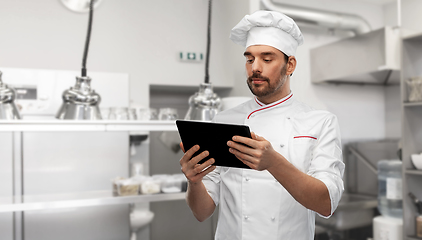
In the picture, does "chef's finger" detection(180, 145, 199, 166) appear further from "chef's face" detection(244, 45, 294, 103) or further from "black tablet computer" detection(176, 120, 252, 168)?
"chef's face" detection(244, 45, 294, 103)

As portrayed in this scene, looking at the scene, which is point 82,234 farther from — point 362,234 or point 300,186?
point 362,234

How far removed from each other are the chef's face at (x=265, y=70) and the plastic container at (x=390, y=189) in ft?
6.77

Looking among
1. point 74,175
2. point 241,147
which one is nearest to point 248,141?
point 241,147

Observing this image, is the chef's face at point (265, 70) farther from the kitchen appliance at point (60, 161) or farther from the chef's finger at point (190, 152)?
the kitchen appliance at point (60, 161)

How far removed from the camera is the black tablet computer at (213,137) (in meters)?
0.93

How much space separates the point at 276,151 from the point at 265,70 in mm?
244

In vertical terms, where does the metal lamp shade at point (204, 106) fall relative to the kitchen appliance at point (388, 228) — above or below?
above

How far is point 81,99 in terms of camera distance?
1885 millimetres

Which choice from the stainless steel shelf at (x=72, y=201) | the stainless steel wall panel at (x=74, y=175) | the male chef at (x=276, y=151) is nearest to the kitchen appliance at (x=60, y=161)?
the stainless steel wall panel at (x=74, y=175)

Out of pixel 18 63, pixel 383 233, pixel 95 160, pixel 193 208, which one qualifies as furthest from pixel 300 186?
pixel 18 63

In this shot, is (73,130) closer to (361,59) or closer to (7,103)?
(7,103)

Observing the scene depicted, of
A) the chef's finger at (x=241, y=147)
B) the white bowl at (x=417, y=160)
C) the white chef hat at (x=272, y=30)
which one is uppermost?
the white chef hat at (x=272, y=30)

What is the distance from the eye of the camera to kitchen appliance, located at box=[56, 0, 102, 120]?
6.16ft

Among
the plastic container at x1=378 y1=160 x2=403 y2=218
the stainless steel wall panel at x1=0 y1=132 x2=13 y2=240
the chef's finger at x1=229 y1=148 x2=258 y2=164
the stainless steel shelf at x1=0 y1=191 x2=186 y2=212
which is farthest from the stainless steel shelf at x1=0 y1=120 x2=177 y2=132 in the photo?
the plastic container at x1=378 y1=160 x2=403 y2=218
